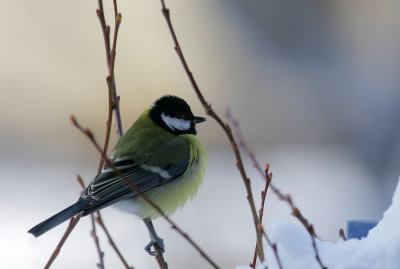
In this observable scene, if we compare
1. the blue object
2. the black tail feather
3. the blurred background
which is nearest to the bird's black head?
the black tail feather

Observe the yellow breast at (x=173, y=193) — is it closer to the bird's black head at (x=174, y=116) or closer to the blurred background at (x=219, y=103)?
the bird's black head at (x=174, y=116)

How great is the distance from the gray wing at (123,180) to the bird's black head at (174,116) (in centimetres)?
32

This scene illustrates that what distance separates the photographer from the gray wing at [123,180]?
309cm

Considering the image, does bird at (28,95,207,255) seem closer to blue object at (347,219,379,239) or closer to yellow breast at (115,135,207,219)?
yellow breast at (115,135,207,219)

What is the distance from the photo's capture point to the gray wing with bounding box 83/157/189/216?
3092 millimetres

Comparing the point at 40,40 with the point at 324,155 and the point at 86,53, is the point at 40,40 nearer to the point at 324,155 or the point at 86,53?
the point at 86,53

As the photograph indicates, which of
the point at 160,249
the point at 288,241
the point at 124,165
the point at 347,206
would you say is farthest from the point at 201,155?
the point at 347,206

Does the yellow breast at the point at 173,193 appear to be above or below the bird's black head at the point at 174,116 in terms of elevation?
below

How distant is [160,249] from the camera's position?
2895mm

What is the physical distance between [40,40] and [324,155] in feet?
13.9

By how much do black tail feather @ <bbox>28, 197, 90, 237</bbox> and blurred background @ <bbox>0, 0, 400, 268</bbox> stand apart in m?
2.49

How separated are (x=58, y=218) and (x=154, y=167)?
77cm

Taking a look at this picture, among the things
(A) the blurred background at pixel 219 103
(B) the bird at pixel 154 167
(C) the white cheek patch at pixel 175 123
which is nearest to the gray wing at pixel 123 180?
(B) the bird at pixel 154 167

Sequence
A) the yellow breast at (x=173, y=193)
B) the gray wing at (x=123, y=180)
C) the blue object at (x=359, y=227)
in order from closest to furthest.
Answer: the blue object at (x=359, y=227) → the gray wing at (x=123, y=180) → the yellow breast at (x=173, y=193)
